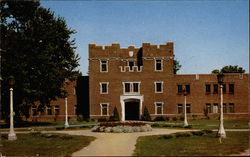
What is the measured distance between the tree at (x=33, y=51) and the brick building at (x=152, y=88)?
10659mm

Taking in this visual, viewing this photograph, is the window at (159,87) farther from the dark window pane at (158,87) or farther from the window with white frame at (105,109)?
the window with white frame at (105,109)

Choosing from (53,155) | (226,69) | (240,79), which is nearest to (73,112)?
(240,79)

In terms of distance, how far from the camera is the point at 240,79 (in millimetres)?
44781

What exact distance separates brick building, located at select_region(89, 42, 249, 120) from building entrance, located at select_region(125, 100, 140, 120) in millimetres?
1793

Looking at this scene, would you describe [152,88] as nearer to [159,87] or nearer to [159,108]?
[159,87]

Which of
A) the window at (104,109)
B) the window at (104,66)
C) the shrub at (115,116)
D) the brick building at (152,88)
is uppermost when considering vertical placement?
the window at (104,66)

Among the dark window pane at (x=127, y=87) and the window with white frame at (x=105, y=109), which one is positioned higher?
the dark window pane at (x=127, y=87)

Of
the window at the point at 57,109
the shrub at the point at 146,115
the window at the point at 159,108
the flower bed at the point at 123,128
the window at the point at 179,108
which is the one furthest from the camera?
the window at the point at 57,109

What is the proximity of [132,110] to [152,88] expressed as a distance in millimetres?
5042

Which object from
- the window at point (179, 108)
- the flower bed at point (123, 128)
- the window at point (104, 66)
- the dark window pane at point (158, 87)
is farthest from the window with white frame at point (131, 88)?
the flower bed at point (123, 128)

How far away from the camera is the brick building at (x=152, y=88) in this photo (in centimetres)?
4375

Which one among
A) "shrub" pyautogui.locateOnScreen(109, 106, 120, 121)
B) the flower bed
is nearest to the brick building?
"shrub" pyautogui.locateOnScreen(109, 106, 120, 121)

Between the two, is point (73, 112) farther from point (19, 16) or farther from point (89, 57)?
point (19, 16)

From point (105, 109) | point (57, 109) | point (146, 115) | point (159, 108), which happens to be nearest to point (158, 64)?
point (159, 108)
